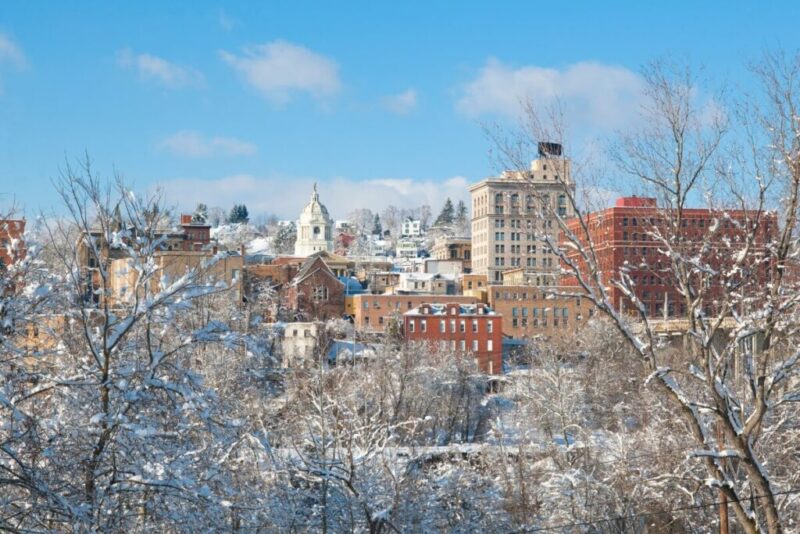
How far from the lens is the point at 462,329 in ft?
239

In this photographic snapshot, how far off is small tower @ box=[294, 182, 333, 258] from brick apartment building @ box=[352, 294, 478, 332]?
260 ft

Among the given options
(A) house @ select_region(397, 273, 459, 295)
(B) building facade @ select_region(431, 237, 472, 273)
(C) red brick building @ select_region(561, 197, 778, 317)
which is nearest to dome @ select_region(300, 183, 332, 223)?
(B) building facade @ select_region(431, 237, 472, 273)

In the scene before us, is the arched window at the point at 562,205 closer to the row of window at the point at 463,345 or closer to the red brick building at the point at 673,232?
the red brick building at the point at 673,232

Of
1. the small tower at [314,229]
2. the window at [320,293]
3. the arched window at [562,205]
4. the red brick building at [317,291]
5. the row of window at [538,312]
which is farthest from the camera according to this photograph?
the small tower at [314,229]

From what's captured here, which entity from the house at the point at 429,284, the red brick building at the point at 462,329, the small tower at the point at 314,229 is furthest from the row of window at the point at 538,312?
the small tower at the point at 314,229

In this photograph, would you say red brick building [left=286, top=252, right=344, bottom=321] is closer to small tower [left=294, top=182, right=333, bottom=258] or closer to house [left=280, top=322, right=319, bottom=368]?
house [left=280, top=322, right=319, bottom=368]

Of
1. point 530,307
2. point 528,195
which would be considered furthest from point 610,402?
point 528,195

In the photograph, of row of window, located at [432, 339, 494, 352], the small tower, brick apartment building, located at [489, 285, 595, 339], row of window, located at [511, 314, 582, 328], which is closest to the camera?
row of window, located at [432, 339, 494, 352]

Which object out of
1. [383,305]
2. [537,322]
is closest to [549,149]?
[537,322]

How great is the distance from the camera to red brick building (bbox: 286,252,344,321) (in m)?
84.8

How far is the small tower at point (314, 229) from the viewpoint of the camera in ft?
535

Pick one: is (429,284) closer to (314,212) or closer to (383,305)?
(383,305)

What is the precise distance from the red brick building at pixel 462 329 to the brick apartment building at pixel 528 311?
25.7ft

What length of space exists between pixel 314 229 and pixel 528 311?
3393 inches
